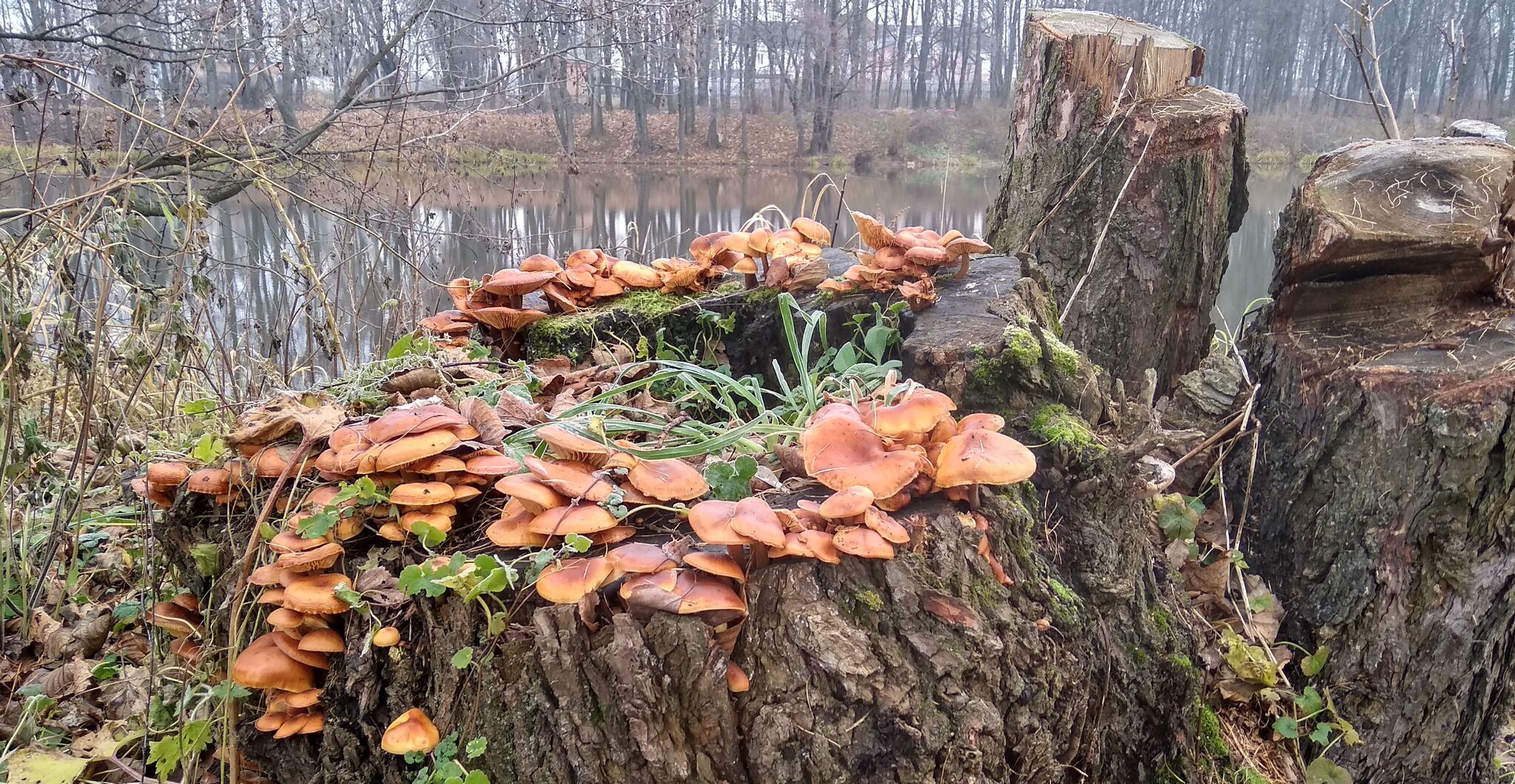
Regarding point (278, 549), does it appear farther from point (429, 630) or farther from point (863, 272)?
point (863, 272)

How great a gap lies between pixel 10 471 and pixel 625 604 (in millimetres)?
2051

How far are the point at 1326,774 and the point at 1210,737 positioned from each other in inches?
17.5

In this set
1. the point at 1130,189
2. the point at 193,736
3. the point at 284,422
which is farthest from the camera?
the point at 1130,189

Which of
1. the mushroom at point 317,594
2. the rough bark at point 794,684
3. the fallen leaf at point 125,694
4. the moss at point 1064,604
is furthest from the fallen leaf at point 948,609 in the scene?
the fallen leaf at point 125,694

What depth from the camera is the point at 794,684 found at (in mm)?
1621

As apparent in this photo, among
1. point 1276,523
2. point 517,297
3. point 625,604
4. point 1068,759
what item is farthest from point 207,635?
point 1276,523

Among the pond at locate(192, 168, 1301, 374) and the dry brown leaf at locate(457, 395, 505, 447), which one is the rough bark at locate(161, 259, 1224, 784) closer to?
the dry brown leaf at locate(457, 395, 505, 447)

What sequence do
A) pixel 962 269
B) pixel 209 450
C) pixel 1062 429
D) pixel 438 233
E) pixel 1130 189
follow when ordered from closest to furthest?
pixel 209 450 → pixel 1062 429 → pixel 962 269 → pixel 1130 189 → pixel 438 233

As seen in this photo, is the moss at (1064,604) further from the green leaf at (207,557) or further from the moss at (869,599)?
the green leaf at (207,557)

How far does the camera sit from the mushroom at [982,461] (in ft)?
5.33

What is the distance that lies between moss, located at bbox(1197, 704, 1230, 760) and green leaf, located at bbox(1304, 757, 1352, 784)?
1.08 feet

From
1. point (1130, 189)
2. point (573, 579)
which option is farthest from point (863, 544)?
point (1130, 189)

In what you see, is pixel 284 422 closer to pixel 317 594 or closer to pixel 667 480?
pixel 317 594

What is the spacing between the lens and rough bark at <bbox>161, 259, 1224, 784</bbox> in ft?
5.18
